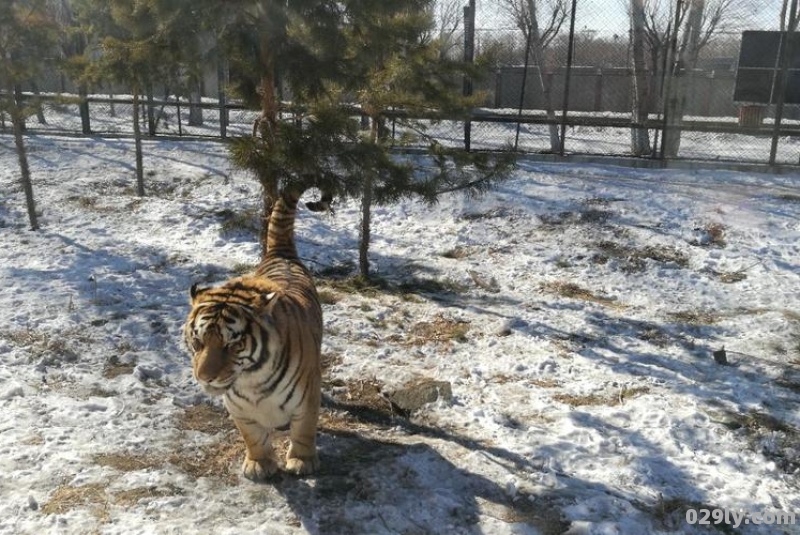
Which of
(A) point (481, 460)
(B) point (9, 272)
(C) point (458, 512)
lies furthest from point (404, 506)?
(B) point (9, 272)

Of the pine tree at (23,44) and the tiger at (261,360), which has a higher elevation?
the pine tree at (23,44)

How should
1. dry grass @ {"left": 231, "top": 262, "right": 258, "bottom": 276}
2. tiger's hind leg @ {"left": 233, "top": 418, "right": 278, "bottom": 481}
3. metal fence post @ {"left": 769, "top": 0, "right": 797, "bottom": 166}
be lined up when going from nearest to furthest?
tiger's hind leg @ {"left": 233, "top": 418, "right": 278, "bottom": 481}, dry grass @ {"left": 231, "top": 262, "right": 258, "bottom": 276}, metal fence post @ {"left": 769, "top": 0, "right": 797, "bottom": 166}

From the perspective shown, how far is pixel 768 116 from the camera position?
61.3 feet

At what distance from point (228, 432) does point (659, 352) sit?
→ 3612 mm

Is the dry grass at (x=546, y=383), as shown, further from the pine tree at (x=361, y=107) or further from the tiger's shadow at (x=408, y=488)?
the pine tree at (x=361, y=107)

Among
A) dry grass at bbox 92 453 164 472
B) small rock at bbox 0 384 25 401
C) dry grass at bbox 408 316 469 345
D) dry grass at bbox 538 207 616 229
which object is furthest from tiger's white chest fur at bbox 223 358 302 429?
dry grass at bbox 538 207 616 229

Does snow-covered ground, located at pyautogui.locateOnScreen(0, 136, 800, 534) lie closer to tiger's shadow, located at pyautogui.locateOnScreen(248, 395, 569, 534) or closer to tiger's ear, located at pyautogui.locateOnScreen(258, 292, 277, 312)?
tiger's shadow, located at pyautogui.locateOnScreen(248, 395, 569, 534)

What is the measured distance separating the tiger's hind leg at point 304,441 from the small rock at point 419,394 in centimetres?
111

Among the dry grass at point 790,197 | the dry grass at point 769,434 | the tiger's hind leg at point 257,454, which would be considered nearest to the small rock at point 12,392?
the tiger's hind leg at point 257,454

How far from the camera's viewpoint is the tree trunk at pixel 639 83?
43.0 ft

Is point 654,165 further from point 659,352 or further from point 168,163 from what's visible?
point 168,163

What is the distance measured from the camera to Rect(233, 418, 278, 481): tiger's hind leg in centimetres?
400

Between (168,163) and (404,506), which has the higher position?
(168,163)

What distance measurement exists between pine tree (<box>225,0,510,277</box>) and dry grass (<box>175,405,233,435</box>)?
1730 millimetres
